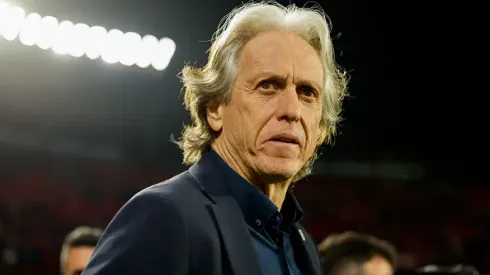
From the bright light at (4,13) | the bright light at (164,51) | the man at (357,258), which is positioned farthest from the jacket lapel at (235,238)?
the bright light at (164,51)

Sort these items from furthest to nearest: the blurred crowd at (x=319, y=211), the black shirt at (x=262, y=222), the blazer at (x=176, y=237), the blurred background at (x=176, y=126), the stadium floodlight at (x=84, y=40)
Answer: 1. the blurred crowd at (x=319, y=211)
2. the blurred background at (x=176, y=126)
3. the stadium floodlight at (x=84, y=40)
4. the black shirt at (x=262, y=222)
5. the blazer at (x=176, y=237)

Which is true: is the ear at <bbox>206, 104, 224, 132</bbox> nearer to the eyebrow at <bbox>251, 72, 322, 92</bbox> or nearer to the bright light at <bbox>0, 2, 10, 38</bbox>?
the eyebrow at <bbox>251, 72, 322, 92</bbox>

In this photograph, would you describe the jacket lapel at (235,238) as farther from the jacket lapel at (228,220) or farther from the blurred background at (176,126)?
the blurred background at (176,126)

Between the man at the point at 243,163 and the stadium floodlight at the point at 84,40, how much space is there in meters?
4.21

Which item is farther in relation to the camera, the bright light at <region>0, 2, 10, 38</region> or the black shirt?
the bright light at <region>0, 2, 10, 38</region>

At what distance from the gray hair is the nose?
103 millimetres

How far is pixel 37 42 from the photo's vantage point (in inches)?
216

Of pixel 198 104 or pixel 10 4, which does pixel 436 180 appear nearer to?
pixel 10 4

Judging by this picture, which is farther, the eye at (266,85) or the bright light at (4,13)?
the bright light at (4,13)

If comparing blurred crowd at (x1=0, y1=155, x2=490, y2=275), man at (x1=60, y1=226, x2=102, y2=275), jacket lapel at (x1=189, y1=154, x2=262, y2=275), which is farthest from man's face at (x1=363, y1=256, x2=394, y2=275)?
blurred crowd at (x1=0, y1=155, x2=490, y2=275)

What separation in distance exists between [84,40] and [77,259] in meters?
2.97

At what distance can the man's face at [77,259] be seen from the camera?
9.87ft

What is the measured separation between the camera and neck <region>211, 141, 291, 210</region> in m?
1.19

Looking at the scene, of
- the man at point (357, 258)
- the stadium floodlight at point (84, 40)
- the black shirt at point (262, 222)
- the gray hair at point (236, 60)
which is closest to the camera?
the black shirt at point (262, 222)
